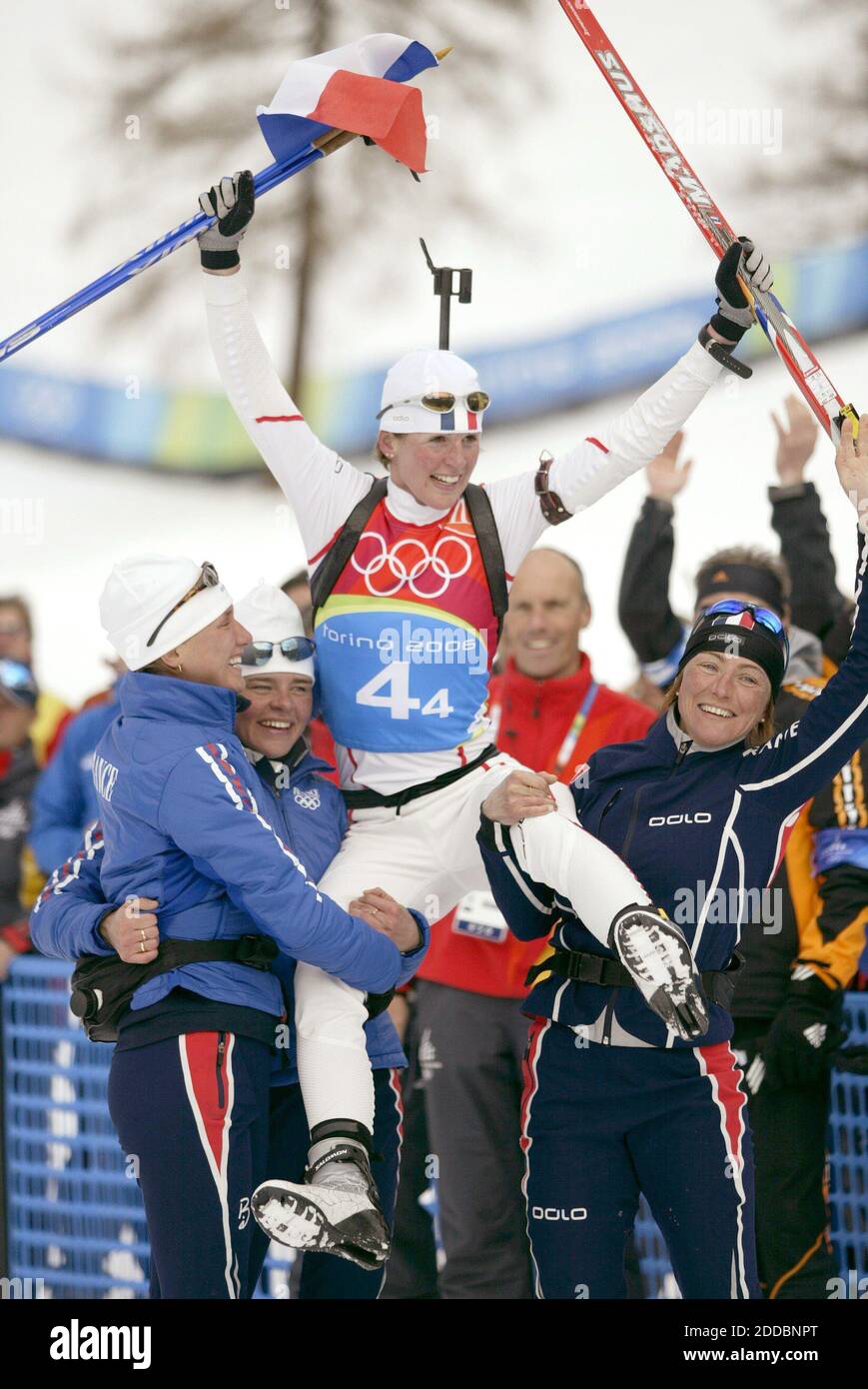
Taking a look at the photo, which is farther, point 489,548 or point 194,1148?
point 489,548

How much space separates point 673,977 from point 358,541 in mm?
1257

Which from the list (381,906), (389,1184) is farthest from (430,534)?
(389,1184)

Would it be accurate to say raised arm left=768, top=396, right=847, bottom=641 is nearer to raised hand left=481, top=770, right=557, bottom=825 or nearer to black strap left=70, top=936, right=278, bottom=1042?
raised hand left=481, top=770, right=557, bottom=825

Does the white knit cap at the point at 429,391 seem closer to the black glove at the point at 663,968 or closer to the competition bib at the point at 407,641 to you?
the competition bib at the point at 407,641

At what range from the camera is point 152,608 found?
3383mm

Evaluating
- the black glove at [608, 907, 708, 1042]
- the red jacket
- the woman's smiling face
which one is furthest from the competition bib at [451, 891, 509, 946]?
the black glove at [608, 907, 708, 1042]

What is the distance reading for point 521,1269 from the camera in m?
4.28

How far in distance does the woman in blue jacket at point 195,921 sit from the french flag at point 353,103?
106cm

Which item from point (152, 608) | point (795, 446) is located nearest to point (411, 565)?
point (152, 608)

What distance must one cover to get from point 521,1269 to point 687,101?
543cm

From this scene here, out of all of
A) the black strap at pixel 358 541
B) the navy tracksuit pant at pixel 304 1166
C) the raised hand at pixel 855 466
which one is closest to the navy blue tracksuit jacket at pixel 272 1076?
the navy tracksuit pant at pixel 304 1166

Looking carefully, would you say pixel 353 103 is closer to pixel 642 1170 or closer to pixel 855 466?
pixel 855 466

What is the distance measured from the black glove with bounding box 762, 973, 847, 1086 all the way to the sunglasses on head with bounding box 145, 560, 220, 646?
5.42 feet
